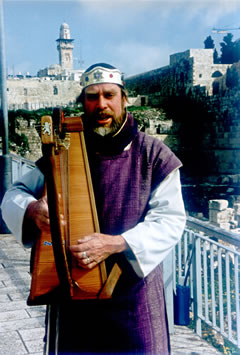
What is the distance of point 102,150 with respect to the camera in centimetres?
174

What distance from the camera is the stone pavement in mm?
3102

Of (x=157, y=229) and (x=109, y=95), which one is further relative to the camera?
(x=109, y=95)

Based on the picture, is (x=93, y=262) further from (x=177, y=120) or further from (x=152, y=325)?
(x=177, y=120)

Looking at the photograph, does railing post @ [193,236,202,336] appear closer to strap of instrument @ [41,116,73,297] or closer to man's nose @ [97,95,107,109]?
man's nose @ [97,95,107,109]

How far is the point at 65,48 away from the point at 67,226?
74.8 meters

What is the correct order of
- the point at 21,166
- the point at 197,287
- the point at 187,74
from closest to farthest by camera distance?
the point at 197,287, the point at 21,166, the point at 187,74

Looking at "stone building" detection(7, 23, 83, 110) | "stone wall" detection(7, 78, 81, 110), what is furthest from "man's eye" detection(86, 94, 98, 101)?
"stone wall" detection(7, 78, 81, 110)

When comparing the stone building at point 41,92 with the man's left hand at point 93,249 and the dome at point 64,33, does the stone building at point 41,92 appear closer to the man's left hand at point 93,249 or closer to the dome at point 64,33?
the dome at point 64,33

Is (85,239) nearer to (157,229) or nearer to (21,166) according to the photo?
(157,229)

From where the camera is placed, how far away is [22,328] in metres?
3.36

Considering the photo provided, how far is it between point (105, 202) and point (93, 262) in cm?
26

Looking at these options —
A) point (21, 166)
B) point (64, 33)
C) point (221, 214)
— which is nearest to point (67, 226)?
point (21, 166)

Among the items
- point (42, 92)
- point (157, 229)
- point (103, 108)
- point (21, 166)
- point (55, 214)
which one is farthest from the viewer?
point (42, 92)

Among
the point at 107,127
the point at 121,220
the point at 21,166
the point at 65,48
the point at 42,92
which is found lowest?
the point at 21,166
